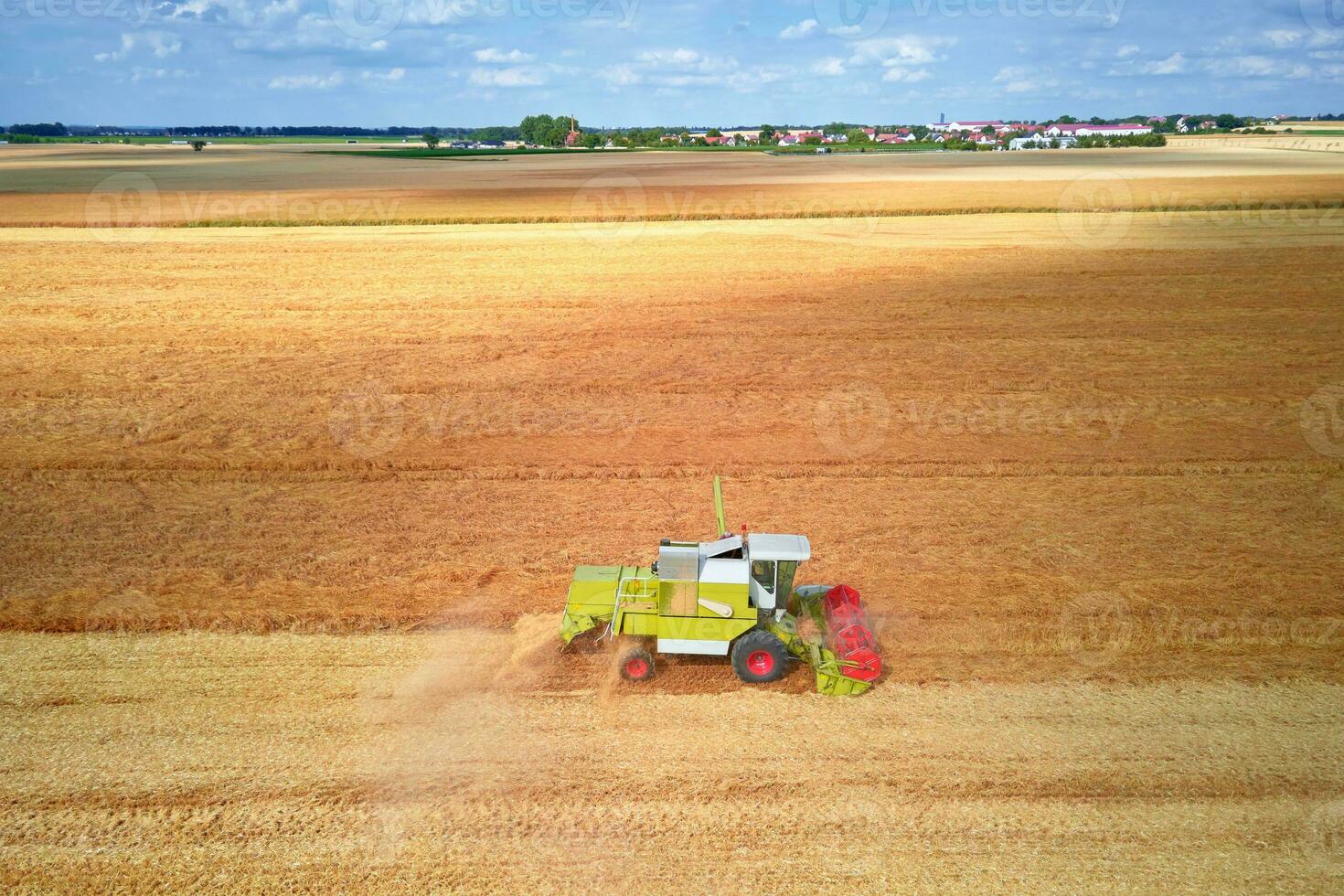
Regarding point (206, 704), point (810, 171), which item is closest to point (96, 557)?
point (206, 704)

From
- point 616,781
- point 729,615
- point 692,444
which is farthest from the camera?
point 692,444

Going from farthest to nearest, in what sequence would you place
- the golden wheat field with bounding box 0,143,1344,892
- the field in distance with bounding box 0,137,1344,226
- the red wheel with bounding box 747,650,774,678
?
the field in distance with bounding box 0,137,1344,226
the red wheel with bounding box 747,650,774,678
the golden wheat field with bounding box 0,143,1344,892

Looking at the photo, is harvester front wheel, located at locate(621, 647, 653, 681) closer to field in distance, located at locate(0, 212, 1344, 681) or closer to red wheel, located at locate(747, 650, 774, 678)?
red wheel, located at locate(747, 650, 774, 678)

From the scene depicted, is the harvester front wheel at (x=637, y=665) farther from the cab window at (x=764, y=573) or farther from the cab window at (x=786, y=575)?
the cab window at (x=786, y=575)

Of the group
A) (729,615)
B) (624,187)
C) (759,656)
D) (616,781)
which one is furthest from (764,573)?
(624,187)

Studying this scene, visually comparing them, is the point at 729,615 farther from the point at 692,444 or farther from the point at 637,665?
the point at 692,444

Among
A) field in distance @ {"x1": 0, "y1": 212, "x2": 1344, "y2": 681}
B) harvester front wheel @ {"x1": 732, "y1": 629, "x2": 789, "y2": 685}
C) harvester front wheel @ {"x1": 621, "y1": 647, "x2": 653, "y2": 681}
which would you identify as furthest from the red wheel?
field in distance @ {"x1": 0, "y1": 212, "x2": 1344, "y2": 681}
